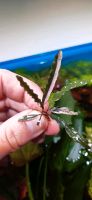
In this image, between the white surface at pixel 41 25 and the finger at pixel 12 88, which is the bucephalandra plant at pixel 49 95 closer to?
the finger at pixel 12 88

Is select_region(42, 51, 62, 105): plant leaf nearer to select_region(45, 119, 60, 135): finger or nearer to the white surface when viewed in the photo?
select_region(45, 119, 60, 135): finger

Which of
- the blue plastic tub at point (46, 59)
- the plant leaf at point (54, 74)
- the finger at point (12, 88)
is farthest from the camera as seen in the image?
the blue plastic tub at point (46, 59)

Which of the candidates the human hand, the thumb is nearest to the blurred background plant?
the human hand

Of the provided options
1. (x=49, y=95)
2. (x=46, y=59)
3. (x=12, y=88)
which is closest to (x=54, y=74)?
(x=49, y=95)

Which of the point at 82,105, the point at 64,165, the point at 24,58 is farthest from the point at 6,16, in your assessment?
the point at 64,165

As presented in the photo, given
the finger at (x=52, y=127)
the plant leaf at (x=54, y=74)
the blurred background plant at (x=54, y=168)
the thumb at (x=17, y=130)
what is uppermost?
the plant leaf at (x=54, y=74)

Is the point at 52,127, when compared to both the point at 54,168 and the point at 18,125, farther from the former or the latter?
the point at 54,168

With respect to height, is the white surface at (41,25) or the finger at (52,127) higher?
the white surface at (41,25)

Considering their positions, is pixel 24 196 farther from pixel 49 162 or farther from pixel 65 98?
pixel 65 98

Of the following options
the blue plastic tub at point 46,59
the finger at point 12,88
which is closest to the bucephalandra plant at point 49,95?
the finger at point 12,88
